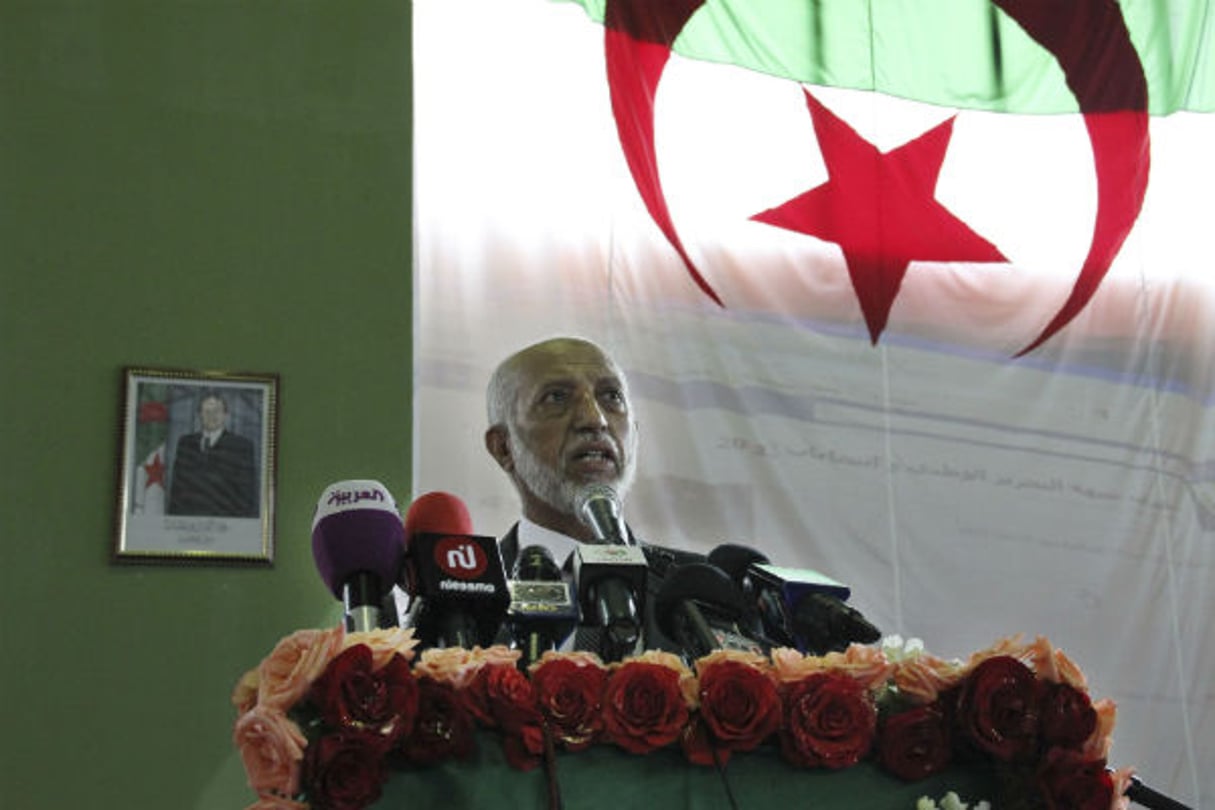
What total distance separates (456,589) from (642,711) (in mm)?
298

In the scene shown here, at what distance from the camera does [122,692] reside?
3047mm

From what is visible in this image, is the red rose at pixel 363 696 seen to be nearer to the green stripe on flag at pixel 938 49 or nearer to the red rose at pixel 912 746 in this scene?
the red rose at pixel 912 746

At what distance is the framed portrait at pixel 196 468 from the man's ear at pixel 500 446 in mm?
452

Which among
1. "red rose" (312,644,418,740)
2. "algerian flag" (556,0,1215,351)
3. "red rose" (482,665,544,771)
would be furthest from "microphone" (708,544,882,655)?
"algerian flag" (556,0,1215,351)

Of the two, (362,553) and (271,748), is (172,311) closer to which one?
(362,553)

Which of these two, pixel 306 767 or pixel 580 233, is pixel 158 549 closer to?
pixel 580 233

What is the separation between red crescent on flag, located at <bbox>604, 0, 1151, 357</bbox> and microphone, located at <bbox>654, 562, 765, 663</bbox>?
2.05 meters

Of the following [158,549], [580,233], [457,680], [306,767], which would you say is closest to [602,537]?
[457,680]

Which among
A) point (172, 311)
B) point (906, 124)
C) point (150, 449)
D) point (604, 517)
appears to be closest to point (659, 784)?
point (604, 517)

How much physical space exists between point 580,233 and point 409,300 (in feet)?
1.56

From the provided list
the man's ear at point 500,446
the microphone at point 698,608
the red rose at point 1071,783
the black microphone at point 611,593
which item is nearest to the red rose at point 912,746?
the red rose at point 1071,783

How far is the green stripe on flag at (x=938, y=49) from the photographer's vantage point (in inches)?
159

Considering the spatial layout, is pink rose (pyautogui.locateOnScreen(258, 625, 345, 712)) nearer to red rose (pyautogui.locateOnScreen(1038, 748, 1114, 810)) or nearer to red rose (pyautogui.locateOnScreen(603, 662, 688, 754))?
red rose (pyautogui.locateOnScreen(603, 662, 688, 754))

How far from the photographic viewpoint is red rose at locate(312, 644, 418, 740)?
1508mm
